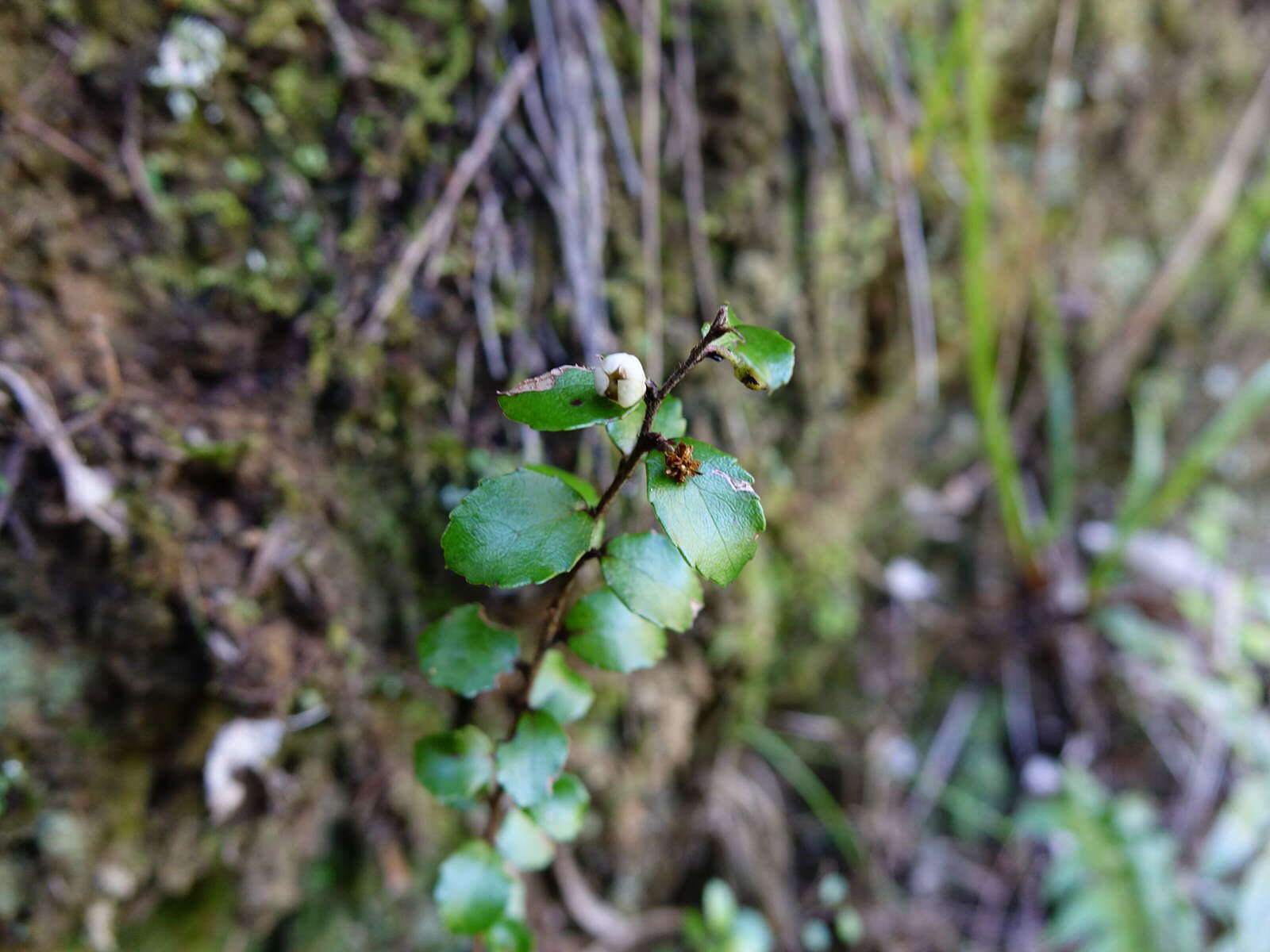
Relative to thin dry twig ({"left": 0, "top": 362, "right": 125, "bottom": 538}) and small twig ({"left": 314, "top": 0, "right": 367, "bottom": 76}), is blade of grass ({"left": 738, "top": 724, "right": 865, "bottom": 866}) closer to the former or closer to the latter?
thin dry twig ({"left": 0, "top": 362, "right": 125, "bottom": 538})

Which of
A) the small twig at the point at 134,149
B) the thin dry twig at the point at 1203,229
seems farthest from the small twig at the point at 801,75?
the thin dry twig at the point at 1203,229

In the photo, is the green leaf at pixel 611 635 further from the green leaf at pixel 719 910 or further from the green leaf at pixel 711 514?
the green leaf at pixel 719 910

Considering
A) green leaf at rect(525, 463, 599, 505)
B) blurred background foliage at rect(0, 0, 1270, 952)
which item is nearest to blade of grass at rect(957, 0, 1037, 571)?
blurred background foliage at rect(0, 0, 1270, 952)

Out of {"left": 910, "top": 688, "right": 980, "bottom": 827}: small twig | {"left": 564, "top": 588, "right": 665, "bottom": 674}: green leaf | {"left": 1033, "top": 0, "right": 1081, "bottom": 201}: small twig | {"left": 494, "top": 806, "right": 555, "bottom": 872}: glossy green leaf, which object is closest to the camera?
{"left": 564, "top": 588, "right": 665, "bottom": 674}: green leaf

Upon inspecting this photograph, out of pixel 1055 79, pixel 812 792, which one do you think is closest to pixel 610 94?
pixel 1055 79

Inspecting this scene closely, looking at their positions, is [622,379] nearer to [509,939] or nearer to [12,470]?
[509,939]

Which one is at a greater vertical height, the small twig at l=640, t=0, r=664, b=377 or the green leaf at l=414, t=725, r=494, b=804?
the small twig at l=640, t=0, r=664, b=377
